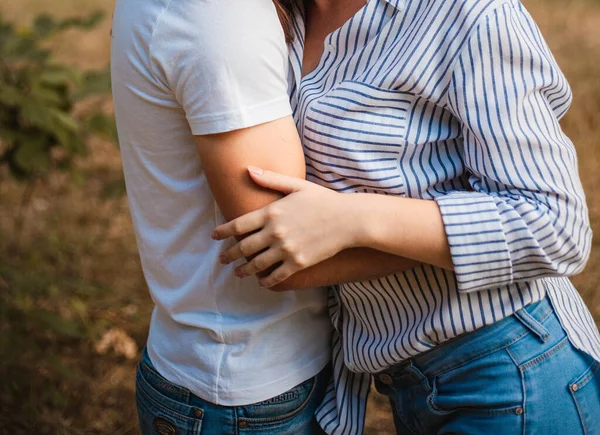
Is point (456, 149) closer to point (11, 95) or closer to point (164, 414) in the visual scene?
point (164, 414)

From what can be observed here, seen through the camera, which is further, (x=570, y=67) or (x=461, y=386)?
(x=570, y=67)

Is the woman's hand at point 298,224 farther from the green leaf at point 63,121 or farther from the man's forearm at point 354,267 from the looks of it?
the green leaf at point 63,121

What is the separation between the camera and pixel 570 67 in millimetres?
4430

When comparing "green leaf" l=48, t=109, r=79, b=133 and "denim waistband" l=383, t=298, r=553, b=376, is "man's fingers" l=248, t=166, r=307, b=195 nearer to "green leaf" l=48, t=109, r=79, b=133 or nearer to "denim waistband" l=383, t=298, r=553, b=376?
"denim waistband" l=383, t=298, r=553, b=376

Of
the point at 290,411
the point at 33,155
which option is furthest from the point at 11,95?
the point at 290,411

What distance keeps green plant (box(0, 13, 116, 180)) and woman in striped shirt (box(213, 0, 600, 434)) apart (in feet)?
4.66

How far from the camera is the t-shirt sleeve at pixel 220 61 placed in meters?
0.95

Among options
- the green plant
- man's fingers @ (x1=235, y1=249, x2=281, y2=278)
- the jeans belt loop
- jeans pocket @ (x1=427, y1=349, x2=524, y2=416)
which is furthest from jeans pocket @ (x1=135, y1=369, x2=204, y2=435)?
the green plant

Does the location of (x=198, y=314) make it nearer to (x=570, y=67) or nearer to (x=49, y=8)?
(x=570, y=67)

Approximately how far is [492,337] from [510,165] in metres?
0.25

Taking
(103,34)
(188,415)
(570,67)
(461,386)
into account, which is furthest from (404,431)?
(103,34)

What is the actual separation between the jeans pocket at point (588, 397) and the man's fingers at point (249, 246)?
48 centimetres

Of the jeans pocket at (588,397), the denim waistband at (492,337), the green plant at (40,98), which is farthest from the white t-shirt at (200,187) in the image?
the green plant at (40,98)

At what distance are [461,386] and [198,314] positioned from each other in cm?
40
